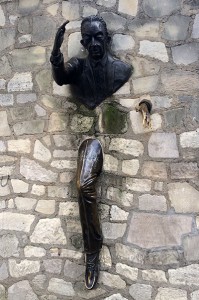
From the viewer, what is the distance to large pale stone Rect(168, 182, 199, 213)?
3.26 meters

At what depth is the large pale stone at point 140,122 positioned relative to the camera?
131 inches

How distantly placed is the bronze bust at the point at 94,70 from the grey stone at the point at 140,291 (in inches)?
49.3

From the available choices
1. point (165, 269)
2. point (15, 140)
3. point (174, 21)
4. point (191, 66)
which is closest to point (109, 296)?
point (165, 269)

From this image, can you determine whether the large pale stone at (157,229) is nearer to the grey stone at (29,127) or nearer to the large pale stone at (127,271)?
the large pale stone at (127,271)

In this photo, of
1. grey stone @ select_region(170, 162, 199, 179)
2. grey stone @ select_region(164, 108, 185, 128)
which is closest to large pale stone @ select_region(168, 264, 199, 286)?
grey stone @ select_region(170, 162, 199, 179)

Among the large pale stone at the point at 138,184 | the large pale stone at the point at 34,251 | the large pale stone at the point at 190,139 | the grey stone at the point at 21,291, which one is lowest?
the grey stone at the point at 21,291

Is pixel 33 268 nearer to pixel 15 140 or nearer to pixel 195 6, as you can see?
pixel 15 140

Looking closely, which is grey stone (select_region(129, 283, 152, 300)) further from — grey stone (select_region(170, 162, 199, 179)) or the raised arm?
the raised arm

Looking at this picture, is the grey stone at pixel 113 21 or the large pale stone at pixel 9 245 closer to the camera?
the grey stone at pixel 113 21

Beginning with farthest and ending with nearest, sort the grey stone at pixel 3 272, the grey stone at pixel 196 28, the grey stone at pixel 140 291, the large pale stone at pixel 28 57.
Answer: the grey stone at pixel 3 272 → the large pale stone at pixel 28 57 → the grey stone at pixel 140 291 → the grey stone at pixel 196 28

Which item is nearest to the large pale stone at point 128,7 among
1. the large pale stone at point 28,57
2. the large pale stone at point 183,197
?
the large pale stone at point 28,57

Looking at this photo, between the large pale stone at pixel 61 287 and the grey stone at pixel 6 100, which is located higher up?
the grey stone at pixel 6 100

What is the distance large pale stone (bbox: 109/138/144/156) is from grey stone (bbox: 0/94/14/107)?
84cm

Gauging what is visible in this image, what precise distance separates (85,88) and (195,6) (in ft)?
2.96
